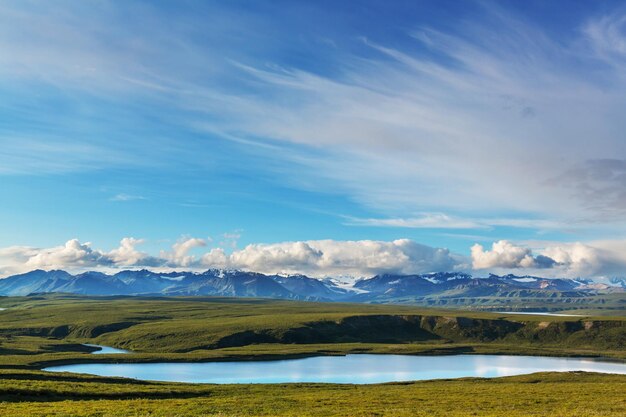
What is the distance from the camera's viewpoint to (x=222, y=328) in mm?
196250

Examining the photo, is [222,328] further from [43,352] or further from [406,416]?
[406,416]

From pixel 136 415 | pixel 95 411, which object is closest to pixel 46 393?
pixel 95 411

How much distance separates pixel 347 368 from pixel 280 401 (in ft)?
231

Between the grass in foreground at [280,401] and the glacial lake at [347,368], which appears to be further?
the glacial lake at [347,368]

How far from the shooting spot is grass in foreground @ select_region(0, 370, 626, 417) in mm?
44219

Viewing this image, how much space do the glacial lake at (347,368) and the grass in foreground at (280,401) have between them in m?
27.9

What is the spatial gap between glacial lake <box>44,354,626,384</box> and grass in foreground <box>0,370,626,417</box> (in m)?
27.9

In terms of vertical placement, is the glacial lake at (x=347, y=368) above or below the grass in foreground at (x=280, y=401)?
below

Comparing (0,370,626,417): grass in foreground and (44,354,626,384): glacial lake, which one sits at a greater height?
(0,370,626,417): grass in foreground

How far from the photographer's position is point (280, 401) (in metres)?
58.6

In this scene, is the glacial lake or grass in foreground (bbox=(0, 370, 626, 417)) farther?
the glacial lake

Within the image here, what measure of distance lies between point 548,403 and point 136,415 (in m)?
43.5

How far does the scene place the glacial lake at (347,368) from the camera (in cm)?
10681

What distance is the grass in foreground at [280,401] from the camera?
145 feet
